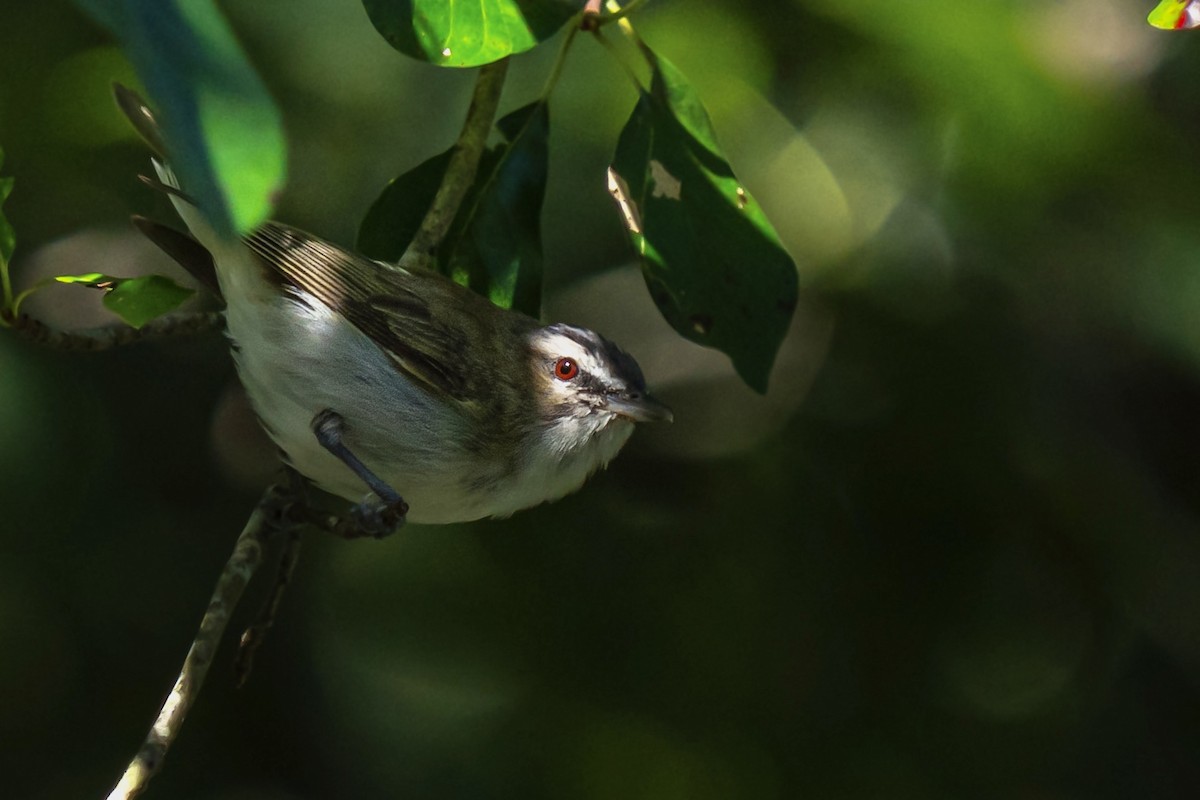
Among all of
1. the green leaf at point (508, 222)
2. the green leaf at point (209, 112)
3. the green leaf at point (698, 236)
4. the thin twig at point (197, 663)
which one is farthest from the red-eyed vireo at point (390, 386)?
the green leaf at point (209, 112)

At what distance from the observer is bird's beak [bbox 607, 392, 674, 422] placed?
3.62m

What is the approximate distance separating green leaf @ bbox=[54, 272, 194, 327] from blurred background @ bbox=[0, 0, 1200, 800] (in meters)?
2.22

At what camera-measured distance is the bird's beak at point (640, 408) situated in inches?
142

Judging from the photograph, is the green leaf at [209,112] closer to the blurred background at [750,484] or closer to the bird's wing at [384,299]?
the bird's wing at [384,299]

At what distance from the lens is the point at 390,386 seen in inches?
133

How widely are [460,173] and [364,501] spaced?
2.94ft

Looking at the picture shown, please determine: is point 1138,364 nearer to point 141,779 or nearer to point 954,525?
point 954,525

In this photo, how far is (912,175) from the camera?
18.2 feet

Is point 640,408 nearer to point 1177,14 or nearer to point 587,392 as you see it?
point 587,392

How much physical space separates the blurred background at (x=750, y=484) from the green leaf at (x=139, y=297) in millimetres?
2219

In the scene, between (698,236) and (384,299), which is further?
(384,299)

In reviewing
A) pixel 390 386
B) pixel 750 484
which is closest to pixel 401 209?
pixel 390 386

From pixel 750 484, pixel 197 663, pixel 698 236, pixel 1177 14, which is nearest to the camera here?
pixel 1177 14

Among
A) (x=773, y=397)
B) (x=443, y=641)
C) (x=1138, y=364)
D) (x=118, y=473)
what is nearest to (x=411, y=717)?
(x=443, y=641)
